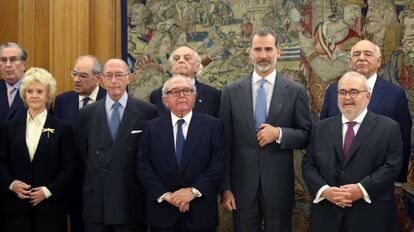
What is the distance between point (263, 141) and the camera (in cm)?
400

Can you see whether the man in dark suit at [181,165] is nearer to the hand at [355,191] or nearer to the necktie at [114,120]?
the necktie at [114,120]

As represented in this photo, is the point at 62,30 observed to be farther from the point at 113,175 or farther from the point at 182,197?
the point at 182,197

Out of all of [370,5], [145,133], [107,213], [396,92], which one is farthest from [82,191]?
[370,5]

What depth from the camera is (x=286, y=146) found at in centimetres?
400

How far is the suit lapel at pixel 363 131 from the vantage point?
3758mm

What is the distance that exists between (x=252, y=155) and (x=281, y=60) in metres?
1.65

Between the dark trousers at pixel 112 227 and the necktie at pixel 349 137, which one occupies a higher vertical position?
the necktie at pixel 349 137

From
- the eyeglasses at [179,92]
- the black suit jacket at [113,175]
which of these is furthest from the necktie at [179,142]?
the black suit jacket at [113,175]

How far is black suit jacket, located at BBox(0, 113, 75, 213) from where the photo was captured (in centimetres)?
420

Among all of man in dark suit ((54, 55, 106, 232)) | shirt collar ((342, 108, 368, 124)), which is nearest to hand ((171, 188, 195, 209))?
shirt collar ((342, 108, 368, 124))

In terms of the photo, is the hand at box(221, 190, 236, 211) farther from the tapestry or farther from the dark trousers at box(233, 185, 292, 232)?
the tapestry

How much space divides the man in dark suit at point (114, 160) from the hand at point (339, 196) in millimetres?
1286

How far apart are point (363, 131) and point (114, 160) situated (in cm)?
164

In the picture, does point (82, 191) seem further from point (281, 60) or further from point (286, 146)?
point (281, 60)
